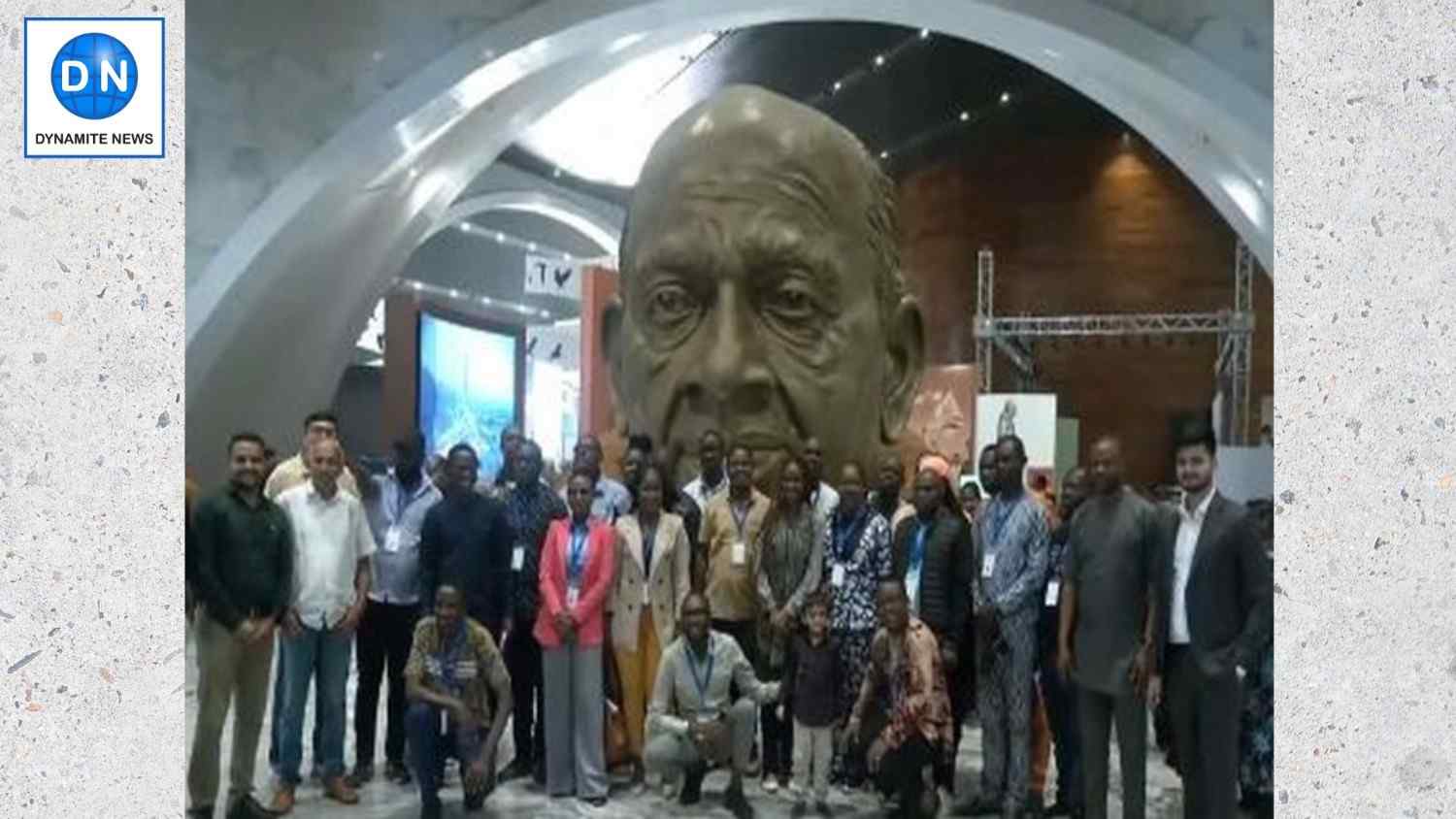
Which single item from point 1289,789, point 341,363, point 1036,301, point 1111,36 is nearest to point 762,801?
point 1289,789

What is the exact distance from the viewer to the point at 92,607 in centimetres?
176

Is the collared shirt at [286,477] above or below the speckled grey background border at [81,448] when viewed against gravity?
below

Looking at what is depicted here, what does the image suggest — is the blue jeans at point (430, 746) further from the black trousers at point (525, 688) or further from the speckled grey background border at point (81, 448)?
the speckled grey background border at point (81, 448)

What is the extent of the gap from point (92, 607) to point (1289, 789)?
1335mm

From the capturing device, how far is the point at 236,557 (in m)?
4.60

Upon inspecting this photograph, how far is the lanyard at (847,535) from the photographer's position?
5.24 meters

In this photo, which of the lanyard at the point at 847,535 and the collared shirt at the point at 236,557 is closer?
the collared shirt at the point at 236,557

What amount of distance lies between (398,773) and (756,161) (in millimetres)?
3023

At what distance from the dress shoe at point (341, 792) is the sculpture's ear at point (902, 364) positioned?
310 cm

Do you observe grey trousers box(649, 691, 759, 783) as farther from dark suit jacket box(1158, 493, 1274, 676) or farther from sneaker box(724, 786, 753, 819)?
dark suit jacket box(1158, 493, 1274, 676)

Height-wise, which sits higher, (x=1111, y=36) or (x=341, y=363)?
Result: (x=1111, y=36)

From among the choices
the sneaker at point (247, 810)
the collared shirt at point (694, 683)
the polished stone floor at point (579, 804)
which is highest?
the collared shirt at point (694, 683)

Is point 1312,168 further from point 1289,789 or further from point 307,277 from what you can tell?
point 307,277

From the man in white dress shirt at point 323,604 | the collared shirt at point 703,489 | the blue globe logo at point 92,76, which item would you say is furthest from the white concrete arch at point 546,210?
the blue globe logo at point 92,76
